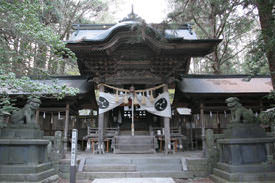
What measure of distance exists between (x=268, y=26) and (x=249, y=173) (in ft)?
12.6

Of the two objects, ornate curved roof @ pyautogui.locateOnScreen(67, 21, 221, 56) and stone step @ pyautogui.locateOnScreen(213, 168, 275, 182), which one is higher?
ornate curved roof @ pyautogui.locateOnScreen(67, 21, 221, 56)

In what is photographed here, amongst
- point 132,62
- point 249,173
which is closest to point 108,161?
point 249,173

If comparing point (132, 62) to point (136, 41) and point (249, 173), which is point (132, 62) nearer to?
point (136, 41)

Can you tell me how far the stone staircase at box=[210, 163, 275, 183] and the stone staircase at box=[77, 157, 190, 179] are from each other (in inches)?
64.8

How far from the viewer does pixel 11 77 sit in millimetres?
4641

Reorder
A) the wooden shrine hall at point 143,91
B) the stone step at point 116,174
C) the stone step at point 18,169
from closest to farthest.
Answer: the stone step at point 18,169 → the stone step at point 116,174 → the wooden shrine hall at point 143,91

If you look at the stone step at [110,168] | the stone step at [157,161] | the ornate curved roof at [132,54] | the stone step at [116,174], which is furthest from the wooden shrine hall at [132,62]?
the stone step at [116,174]

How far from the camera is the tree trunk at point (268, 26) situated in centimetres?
466

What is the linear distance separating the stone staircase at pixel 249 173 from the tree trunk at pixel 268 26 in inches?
97.6

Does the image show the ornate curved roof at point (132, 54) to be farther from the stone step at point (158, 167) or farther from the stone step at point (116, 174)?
the stone step at point (116, 174)

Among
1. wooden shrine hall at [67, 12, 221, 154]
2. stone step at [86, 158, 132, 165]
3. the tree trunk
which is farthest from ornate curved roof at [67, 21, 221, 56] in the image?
stone step at [86, 158, 132, 165]

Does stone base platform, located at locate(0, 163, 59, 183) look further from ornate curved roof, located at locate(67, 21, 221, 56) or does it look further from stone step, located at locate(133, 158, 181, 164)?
ornate curved roof, located at locate(67, 21, 221, 56)

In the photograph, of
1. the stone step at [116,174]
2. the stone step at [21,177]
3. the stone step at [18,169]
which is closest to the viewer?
the stone step at [21,177]

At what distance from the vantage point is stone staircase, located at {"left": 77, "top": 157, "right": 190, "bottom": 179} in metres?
6.05
